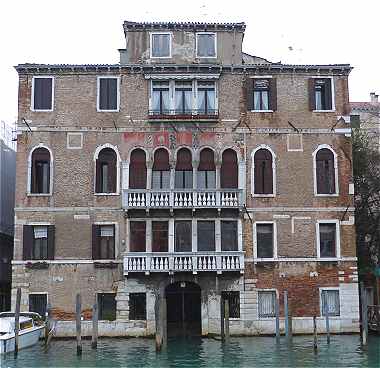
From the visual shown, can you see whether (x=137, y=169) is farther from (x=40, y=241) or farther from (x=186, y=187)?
(x=40, y=241)

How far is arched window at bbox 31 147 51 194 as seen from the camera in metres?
26.8

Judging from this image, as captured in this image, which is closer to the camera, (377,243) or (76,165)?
(76,165)

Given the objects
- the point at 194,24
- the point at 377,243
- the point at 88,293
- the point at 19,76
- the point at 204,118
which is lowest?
the point at 88,293

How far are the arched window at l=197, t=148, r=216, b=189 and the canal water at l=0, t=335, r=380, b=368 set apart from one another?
5918mm

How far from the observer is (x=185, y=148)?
1067 inches

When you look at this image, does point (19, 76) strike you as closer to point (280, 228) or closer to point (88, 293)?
point (88, 293)

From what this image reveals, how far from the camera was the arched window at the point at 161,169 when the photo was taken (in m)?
27.0

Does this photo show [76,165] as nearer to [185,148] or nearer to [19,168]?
[19,168]

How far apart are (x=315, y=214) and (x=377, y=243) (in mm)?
5202

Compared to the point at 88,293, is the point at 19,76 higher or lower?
higher

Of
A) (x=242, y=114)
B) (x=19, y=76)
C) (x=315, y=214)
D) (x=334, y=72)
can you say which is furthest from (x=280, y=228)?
(x=19, y=76)

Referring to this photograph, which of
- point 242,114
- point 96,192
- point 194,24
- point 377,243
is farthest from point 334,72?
point 96,192

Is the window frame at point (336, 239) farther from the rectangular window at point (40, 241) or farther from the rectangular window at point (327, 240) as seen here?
the rectangular window at point (40, 241)

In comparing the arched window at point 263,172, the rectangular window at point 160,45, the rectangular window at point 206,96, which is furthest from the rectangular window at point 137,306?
the rectangular window at point 160,45
